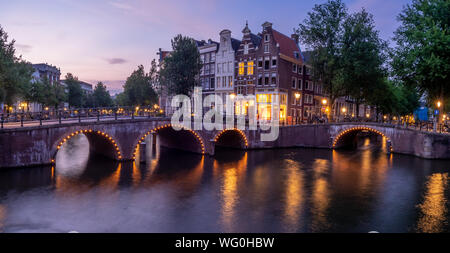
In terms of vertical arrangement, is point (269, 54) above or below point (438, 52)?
above

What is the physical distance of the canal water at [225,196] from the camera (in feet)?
49.0

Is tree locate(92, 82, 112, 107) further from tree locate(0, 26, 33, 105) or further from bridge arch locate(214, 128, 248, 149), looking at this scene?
bridge arch locate(214, 128, 248, 149)

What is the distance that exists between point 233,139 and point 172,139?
8434 mm

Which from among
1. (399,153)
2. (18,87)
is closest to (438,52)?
(399,153)

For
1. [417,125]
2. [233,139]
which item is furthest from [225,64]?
[417,125]

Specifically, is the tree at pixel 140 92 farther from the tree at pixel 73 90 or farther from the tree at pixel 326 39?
the tree at pixel 326 39

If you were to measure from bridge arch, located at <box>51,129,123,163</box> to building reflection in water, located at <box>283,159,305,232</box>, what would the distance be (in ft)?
53.2

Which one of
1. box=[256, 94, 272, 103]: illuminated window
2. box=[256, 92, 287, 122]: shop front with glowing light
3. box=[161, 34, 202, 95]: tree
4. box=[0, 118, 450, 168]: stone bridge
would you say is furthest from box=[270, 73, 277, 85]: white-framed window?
box=[161, 34, 202, 95]: tree

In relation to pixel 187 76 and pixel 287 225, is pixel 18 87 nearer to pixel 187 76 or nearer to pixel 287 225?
pixel 187 76

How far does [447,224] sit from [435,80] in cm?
2617

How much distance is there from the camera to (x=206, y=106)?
203ft

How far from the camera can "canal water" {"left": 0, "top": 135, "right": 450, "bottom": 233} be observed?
14.9 metres

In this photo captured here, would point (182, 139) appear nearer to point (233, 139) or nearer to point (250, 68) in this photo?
point (233, 139)

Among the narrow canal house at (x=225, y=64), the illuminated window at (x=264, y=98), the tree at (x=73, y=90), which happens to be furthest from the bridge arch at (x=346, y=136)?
the tree at (x=73, y=90)
